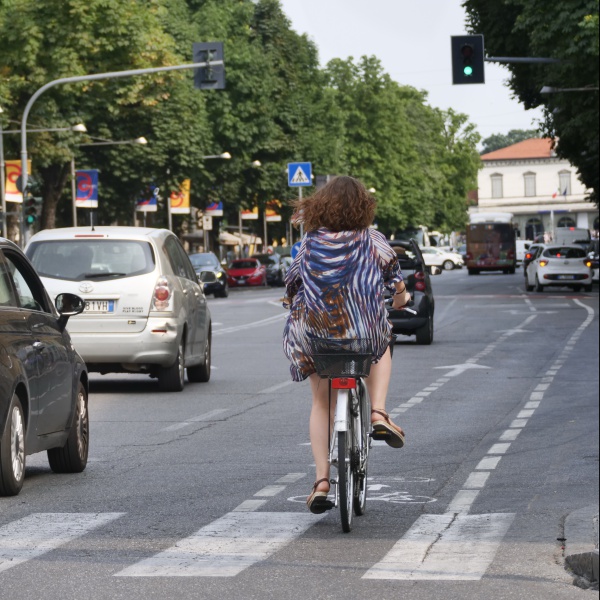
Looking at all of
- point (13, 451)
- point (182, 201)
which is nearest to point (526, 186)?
point (182, 201)

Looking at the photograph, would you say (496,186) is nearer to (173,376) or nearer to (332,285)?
(173,376)

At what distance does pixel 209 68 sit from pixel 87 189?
23501 mm

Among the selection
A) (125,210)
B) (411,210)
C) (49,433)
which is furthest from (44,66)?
(411,210)

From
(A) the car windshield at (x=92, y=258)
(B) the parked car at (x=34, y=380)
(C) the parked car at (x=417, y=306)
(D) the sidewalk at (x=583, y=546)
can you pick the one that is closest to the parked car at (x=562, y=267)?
(C) the parked car at (x=417, y=306)

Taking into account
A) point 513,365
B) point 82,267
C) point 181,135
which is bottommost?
point 513,365

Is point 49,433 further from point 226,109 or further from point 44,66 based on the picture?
point 226,109

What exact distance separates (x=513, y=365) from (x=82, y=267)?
663 cm

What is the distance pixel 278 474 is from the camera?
34.2 feet

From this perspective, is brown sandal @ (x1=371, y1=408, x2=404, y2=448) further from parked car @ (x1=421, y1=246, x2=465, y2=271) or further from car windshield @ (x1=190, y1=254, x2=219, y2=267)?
parked car @ (x1=421, y1=246, x2=465, y2=271)

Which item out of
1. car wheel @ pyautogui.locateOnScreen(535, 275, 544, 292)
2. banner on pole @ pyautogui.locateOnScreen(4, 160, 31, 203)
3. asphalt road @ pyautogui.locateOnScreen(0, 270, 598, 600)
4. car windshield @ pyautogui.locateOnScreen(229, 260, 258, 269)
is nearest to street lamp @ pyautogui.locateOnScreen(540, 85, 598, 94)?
car wheel @ pyautogui.locateOnScreen(535, 275, 544, 292)

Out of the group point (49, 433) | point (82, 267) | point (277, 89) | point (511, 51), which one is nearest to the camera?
point (49, 433)

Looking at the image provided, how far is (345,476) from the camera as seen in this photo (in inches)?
312

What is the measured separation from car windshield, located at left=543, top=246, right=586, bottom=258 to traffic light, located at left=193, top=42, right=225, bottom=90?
21.8 meters

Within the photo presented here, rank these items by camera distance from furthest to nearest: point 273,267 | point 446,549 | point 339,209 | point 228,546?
point 273,267
point 339,209
point 228,546
point 446,549
